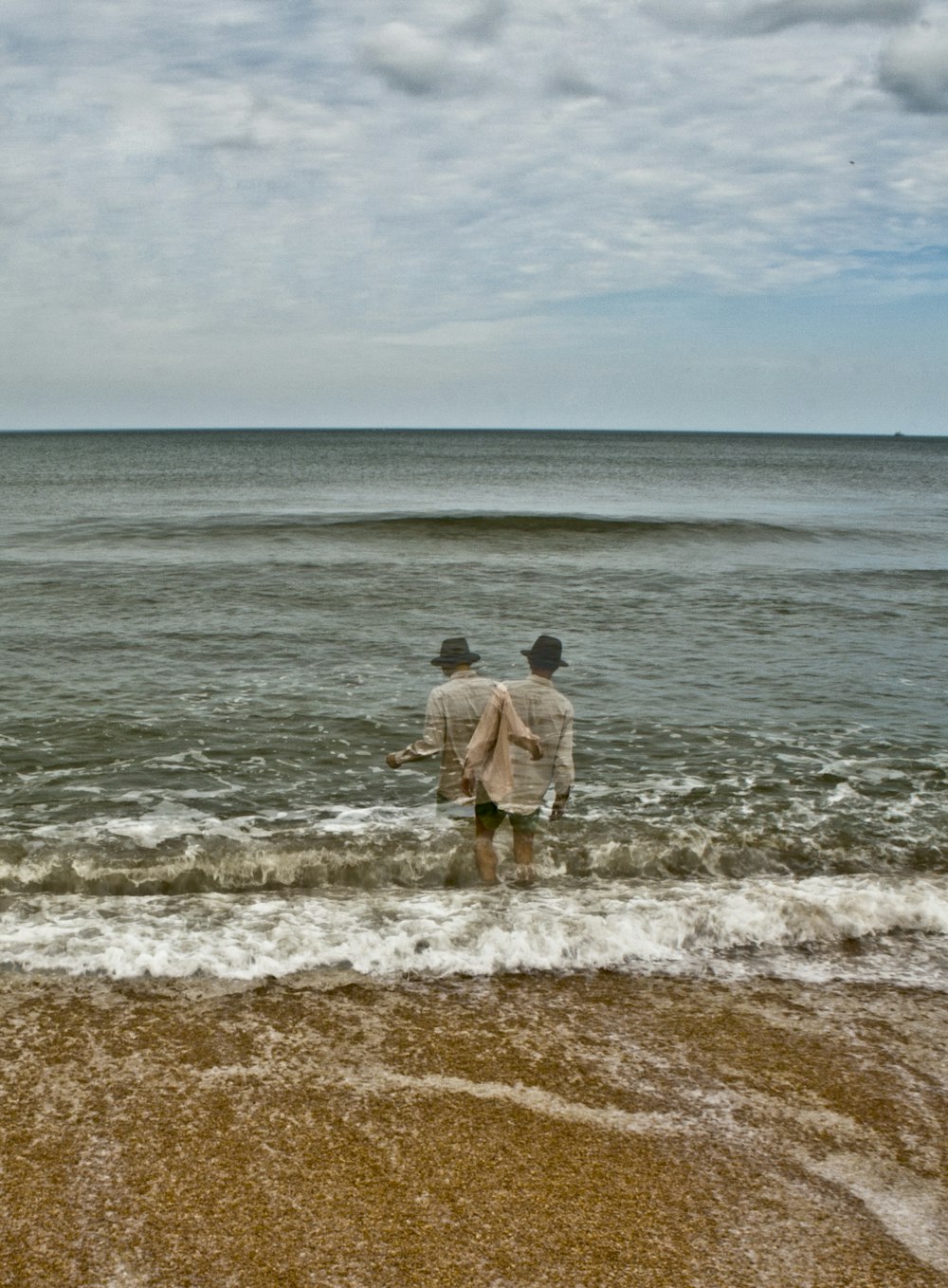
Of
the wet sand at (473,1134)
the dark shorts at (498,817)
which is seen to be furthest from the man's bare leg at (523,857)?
the wet sand at (473,1134)

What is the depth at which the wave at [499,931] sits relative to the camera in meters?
6.89

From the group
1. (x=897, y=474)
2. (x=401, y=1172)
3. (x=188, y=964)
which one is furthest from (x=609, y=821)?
(x=897, y=474)

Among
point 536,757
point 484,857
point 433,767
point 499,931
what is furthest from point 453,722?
point 433,767

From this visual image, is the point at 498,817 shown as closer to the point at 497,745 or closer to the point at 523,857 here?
the point at 523,857

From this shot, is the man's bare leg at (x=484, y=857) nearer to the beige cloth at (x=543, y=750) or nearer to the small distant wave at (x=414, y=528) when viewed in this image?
the beige cloth at (x=543, y=750)

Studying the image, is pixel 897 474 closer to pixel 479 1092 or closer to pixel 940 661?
pixel 940 661

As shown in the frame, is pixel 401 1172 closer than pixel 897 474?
Yes

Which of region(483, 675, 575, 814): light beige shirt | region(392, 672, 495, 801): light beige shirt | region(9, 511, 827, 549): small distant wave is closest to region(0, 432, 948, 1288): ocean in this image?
region(483, 675, 575, 814): light beige shirt

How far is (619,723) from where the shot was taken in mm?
13023

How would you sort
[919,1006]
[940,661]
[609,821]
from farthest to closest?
[940,661] < [609,821] < [919,1006]

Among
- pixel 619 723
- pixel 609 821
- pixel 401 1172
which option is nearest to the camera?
pixel 401 1172

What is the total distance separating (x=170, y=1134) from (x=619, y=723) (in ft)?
28.6

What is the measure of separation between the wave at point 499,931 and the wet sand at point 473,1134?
0.28 meters

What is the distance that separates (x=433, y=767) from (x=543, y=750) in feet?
13.3
